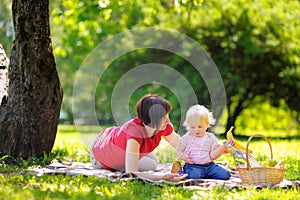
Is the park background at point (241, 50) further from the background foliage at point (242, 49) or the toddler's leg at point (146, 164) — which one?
the toddler's leg at point (146, 164)

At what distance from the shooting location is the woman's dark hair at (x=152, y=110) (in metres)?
4.45

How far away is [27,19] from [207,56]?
7.25 m

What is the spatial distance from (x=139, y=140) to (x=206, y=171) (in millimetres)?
710

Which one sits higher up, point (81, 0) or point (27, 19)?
point (81, 0)

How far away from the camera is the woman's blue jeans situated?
4.64m

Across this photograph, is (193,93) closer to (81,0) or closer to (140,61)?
(140,61)

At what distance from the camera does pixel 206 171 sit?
471 centimetres

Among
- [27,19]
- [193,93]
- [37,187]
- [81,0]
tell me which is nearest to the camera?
[37,187]

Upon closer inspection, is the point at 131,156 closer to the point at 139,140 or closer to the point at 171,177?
the point at 139,140

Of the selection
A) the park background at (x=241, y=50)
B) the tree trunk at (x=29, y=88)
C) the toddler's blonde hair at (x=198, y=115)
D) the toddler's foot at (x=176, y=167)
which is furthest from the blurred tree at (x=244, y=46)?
the toddler's blonde hair at (x=198, y=115)

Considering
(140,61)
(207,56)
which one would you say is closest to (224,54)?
(207,56)

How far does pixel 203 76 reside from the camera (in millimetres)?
11969

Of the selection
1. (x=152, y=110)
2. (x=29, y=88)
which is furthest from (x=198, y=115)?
(x=29, y=88)

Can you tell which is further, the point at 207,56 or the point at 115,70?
the point at 115,70
